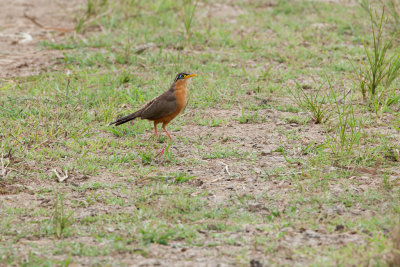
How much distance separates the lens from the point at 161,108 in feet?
21.0

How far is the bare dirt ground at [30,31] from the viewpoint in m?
9.05

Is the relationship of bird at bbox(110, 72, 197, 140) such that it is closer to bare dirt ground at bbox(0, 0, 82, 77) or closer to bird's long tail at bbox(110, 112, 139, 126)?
bird's long tail at bbox(110, 112, 139, 126)

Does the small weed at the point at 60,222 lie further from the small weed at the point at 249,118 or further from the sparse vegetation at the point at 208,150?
the small weed at the point at 249,118

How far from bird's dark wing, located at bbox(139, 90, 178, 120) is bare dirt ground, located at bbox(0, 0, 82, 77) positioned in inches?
116

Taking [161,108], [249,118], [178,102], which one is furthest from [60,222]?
[249,118]

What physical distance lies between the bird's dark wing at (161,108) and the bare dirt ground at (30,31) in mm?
2935

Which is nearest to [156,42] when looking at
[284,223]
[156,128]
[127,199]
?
[156,128]

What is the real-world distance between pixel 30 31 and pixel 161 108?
499 cm

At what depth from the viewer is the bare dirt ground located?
356 inches

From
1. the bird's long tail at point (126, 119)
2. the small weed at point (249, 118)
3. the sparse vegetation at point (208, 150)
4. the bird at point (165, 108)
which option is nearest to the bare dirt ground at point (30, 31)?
the sparse vegetation at point (208, 150)

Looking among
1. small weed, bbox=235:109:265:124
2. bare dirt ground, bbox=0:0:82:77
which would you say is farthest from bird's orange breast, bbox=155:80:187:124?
→ bare dirt ground, bbox=0:0:82:77

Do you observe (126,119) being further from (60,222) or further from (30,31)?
(30,31)

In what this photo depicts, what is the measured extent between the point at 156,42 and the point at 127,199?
4.88 metres

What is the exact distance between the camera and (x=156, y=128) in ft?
22.3
